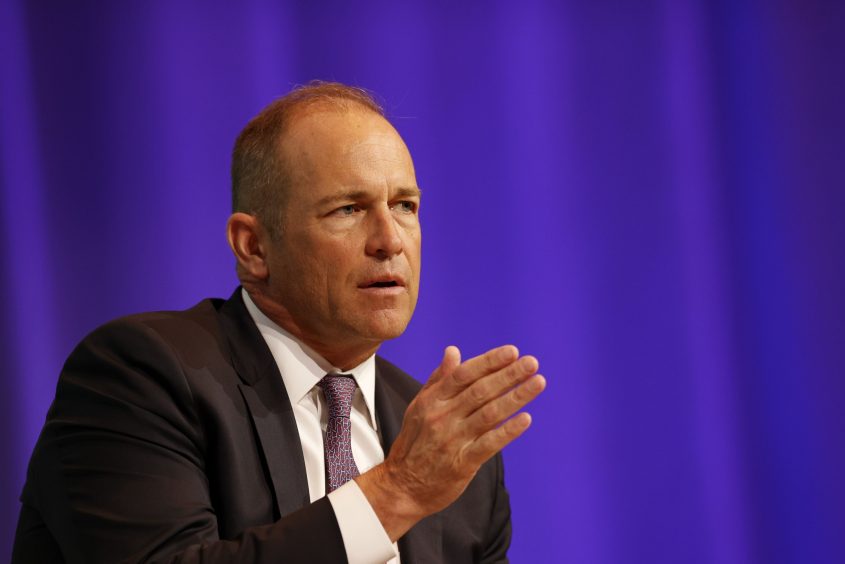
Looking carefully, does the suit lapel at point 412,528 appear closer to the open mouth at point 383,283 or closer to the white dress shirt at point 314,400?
the white dress shirt at point 314,400

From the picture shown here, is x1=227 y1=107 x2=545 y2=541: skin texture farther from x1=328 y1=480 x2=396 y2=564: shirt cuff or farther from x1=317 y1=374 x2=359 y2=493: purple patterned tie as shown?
x1=328 y1=480 x2=396 y2=564: shirt cuff

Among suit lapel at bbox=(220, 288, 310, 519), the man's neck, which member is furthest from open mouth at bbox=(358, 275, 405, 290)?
suit lapel at bbox=(220, 288, 310, 519)

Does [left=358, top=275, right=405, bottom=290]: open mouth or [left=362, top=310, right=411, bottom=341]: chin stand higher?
[left=358, top=275, right=405, bottom=290]: open mouth

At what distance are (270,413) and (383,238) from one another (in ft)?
1.32

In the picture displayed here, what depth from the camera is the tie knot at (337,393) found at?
6.64 feet

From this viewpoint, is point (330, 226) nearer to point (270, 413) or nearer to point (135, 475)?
point (270, 413)

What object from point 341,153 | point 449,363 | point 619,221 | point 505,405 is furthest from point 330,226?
point 619,221

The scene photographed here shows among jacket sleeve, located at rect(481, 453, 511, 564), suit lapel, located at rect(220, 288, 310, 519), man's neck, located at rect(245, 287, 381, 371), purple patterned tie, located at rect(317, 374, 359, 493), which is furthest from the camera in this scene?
jacket sleeve, located at rect(481, 453, 511, 564)

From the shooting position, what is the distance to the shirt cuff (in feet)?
5.22

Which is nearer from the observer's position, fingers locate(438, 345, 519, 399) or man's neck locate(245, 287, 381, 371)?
fingers locate(438, 345, 519, 399)

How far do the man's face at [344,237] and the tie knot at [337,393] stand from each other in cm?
7

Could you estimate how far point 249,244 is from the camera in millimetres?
2154

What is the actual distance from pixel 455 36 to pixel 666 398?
1.28 m

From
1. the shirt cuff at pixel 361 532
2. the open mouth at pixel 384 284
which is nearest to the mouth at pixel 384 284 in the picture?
the open mouth at pixel 384 284
